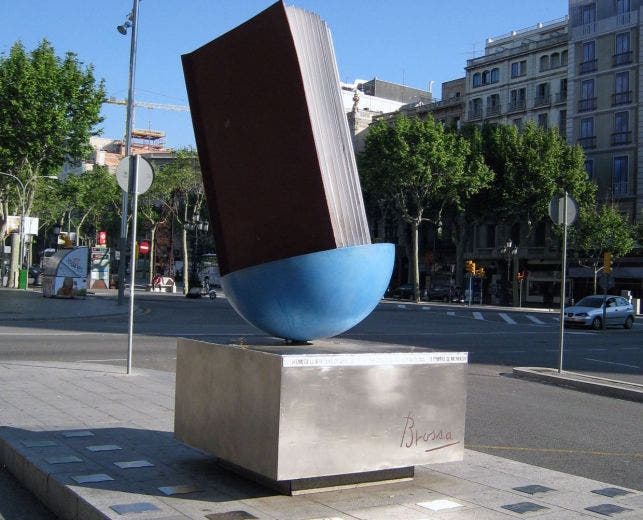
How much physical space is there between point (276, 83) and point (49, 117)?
36.6 m

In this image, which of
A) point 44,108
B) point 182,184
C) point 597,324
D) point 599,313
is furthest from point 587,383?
point 182,184

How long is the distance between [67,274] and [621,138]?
38.9 meters

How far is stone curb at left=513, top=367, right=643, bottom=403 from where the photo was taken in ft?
39.7

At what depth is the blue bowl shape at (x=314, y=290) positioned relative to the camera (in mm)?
5391

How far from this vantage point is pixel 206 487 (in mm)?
5250

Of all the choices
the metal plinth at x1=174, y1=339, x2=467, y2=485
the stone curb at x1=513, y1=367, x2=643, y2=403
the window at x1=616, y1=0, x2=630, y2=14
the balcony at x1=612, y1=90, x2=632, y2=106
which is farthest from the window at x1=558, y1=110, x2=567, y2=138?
the metal plinth at x1=174, y1=339, x2=467, y2=485

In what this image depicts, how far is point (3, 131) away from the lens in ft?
129

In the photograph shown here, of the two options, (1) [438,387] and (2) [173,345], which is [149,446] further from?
(2) [173,345]

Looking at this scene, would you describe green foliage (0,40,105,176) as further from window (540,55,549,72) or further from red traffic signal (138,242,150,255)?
window (540,55,549,72)

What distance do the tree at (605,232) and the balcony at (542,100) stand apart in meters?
12.3

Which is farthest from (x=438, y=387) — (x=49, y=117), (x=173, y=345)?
(x=49, y=117)

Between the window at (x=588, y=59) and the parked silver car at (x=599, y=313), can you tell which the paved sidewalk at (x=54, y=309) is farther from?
the window at (x=588, y=59)

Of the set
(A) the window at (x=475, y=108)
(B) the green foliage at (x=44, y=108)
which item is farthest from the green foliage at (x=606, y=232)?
(B) the green foliage at (x=44, y=108)
